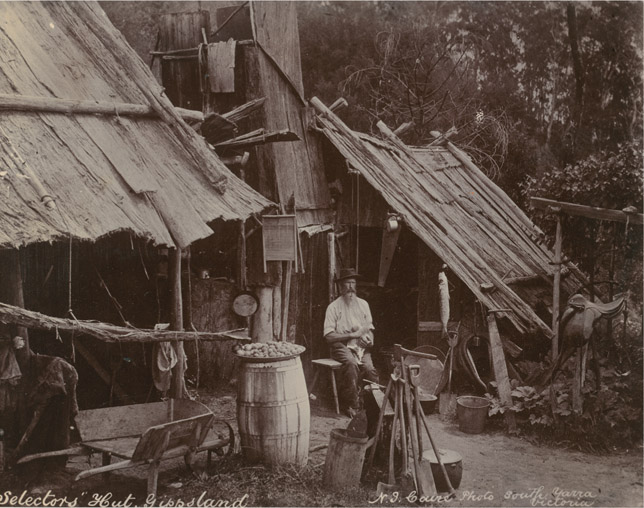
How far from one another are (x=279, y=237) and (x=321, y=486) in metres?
4.04

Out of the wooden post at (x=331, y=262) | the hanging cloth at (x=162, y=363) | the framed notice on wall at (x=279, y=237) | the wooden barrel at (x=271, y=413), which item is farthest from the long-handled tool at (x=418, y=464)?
the wooden post at (x=331, y=262)

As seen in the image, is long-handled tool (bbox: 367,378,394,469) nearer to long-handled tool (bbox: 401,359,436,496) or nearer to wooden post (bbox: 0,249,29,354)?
long-handled tool (bbox: 401,359,436,496)

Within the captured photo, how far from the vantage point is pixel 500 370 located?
30.9 ft

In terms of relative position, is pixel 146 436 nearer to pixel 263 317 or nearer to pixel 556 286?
pixel 263 317

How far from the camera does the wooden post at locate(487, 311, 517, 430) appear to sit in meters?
9.07

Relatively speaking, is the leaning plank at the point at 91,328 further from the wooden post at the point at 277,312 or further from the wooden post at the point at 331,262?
the wooden post at the point at 331,262

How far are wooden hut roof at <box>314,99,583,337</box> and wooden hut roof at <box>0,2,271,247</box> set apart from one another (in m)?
3.05

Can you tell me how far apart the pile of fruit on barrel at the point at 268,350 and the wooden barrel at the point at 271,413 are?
82 mm

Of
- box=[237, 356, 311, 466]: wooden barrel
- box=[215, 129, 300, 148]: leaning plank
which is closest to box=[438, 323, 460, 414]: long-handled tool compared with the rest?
box=[237, 356, 311, 466]: wooden barrel

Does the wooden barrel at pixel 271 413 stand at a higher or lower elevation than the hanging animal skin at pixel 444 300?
lower

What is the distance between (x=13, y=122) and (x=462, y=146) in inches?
568

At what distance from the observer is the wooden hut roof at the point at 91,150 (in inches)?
267

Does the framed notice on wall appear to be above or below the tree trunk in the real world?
below

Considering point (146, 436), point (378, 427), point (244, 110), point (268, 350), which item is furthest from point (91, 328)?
point (244, 110)
